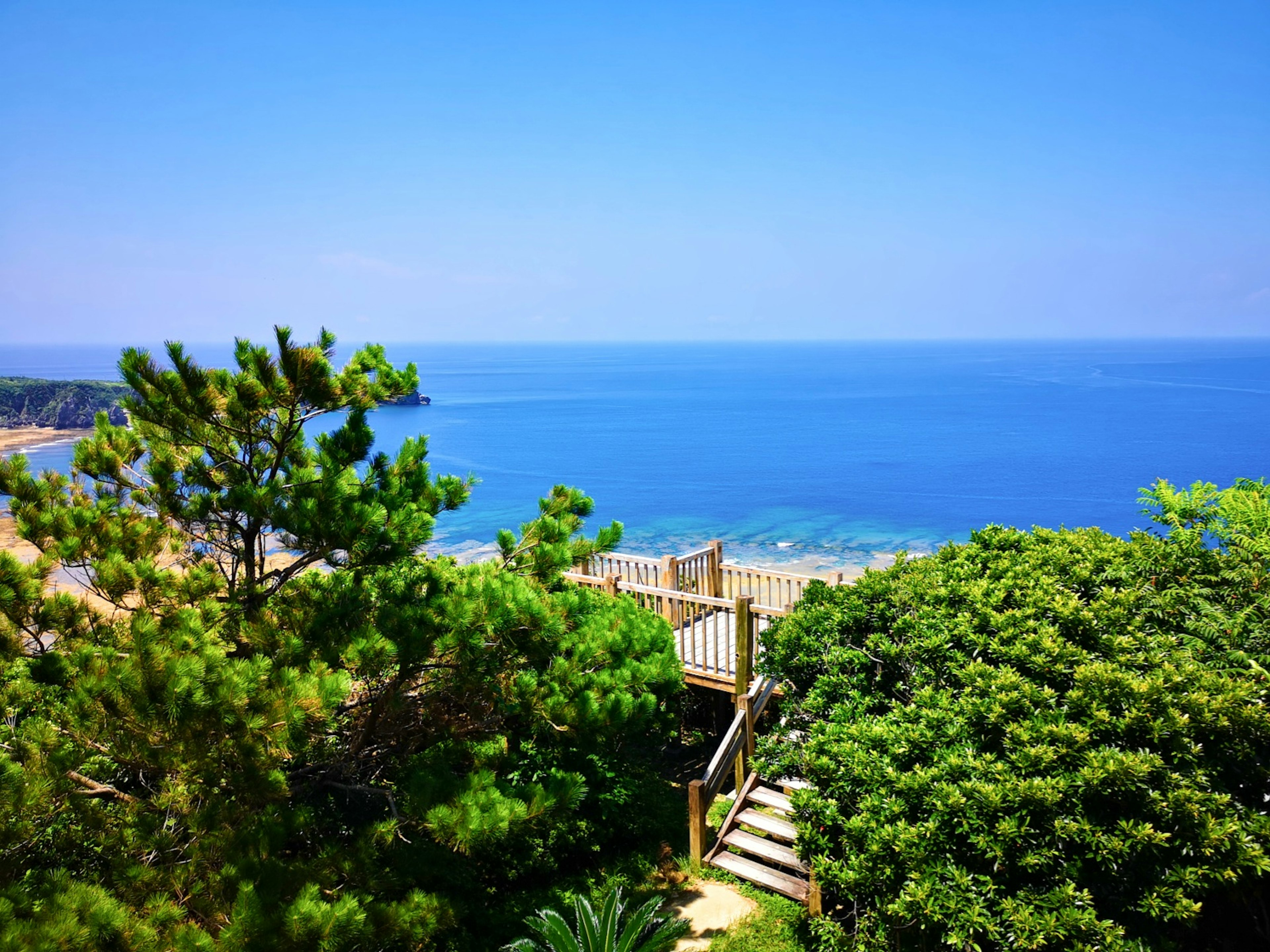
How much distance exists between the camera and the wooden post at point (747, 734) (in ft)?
32.6

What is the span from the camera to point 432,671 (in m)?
7.65

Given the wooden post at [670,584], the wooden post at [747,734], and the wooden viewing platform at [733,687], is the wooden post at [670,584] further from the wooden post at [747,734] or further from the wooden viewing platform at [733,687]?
the wooden post at [747,734]

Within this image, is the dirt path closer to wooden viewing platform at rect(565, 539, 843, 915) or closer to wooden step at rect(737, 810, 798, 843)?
wooden viewing platform at rect(565, 539, 843, 915)

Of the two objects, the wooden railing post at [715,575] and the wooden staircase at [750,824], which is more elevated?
the wooden railing post at [715,575]

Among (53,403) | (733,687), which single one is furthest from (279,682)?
(53,403)

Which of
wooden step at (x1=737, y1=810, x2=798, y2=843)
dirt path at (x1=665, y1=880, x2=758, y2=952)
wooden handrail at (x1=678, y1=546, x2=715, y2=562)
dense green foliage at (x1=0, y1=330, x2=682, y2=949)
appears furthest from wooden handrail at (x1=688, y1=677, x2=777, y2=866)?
wooden handrail at (x1=678, y1=546, x2=715, y2=562)

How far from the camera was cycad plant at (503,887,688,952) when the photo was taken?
7.02 metres

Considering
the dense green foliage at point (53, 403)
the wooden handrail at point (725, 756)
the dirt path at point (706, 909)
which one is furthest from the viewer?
the dense green foliage at point (53, 403)

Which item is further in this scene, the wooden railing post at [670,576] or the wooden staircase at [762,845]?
the wooden railing post at [670,576]

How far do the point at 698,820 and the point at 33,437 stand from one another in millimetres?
79288

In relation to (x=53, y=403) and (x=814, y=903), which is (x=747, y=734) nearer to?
(x=814, y=903)

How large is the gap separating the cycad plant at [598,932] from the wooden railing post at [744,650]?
3156mm

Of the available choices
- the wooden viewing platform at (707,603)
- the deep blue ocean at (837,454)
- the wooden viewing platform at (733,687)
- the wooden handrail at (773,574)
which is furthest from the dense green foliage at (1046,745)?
the deep blue ocean at (837,454)

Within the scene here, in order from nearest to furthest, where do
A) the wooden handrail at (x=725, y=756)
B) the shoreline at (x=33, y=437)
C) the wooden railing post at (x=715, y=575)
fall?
the wooden handrail at (x=725, y=756) < the wooden railing post at (x=715, y=575) < the shoreline at (x=33, y=437)
